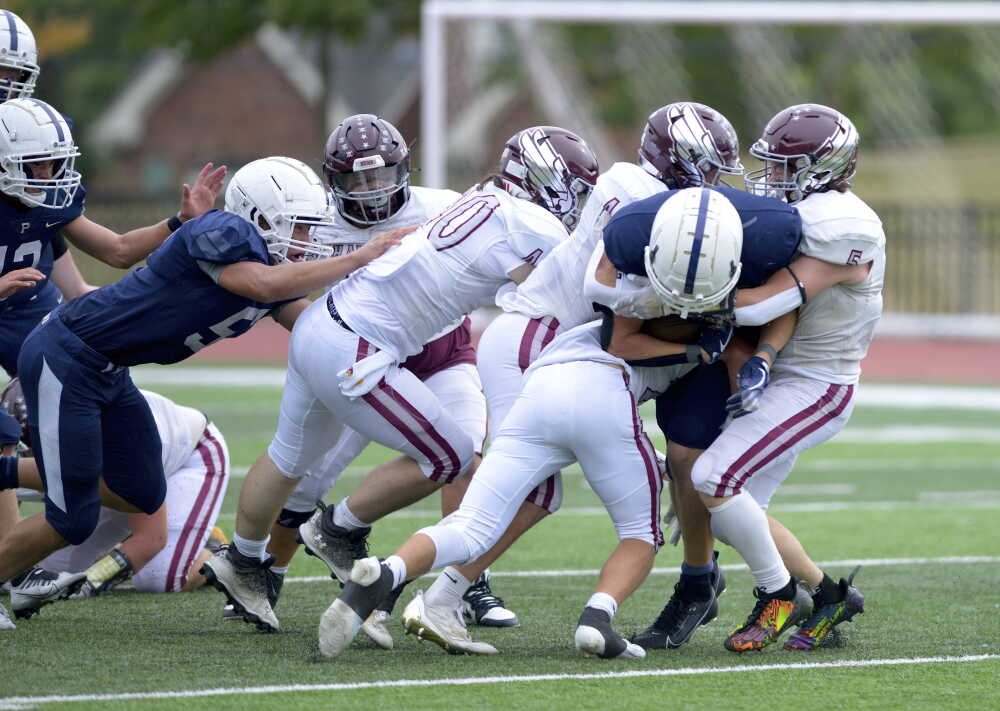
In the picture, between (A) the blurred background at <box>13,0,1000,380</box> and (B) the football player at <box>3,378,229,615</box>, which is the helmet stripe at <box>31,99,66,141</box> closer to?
(B) the football player at <box>3,378,229,615</box>

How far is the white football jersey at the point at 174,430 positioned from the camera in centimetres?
622

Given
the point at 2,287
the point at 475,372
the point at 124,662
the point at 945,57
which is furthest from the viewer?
the point at 945,57

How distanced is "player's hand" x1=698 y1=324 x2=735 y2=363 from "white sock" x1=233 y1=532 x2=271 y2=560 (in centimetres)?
172

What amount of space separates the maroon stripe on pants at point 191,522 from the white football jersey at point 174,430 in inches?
2.8

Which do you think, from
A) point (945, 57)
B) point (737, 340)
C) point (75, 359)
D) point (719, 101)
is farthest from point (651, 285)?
point (945, 57)

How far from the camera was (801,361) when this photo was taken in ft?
16.7

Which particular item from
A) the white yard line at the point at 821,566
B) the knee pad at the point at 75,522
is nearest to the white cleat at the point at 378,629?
the knee pad at the point at 75,522

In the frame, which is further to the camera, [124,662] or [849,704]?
[124,662]

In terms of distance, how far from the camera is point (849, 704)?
167 inches

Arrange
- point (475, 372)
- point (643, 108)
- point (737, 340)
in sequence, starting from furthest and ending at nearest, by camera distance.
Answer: point (643, 108)
point (475, 372)
point (737, 340)

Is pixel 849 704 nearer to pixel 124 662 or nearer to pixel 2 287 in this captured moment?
pixel 124 662

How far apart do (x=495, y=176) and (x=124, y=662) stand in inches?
83.7

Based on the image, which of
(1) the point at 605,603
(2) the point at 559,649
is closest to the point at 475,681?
(1) the point at 605,603

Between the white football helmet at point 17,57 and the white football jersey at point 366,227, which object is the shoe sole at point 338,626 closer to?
the white football jersey at point 366,227
